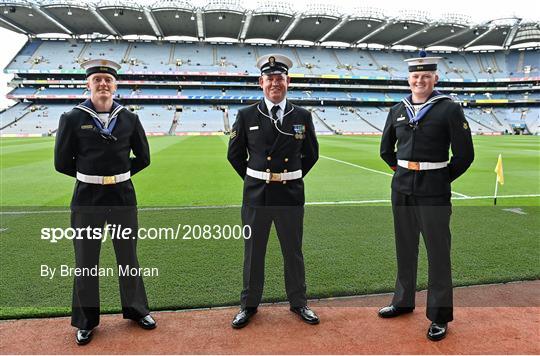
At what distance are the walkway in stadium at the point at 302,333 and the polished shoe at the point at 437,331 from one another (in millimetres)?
46

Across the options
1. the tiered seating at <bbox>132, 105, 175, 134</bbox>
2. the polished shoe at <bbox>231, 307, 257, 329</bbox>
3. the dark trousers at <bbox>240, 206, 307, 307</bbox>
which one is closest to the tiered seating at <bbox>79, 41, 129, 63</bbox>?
the tiered seating at <bbox>132, 105, 175, 134</bbox>

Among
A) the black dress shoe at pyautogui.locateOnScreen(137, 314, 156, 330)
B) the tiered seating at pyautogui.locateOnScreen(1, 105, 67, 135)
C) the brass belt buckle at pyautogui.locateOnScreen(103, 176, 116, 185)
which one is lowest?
the black dress shoe at pyautogui.locateOnScreen(137, 314, 156, 330)

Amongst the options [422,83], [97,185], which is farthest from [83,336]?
[422,83]

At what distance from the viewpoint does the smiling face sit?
314 cm

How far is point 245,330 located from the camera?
10.1 feet

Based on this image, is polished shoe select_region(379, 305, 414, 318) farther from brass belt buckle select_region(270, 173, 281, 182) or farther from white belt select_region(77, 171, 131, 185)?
white belt select_region(77, 171, 131, 185)

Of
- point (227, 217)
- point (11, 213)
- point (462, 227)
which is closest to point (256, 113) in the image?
point (227, 217)

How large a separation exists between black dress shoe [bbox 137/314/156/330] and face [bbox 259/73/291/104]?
215 centimetres

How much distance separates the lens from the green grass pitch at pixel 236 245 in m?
3.78

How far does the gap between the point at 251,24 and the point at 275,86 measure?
49.5 m

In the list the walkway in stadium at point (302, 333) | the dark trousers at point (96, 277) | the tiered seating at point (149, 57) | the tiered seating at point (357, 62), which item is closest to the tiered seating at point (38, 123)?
the tiered seating at point (149, 57)

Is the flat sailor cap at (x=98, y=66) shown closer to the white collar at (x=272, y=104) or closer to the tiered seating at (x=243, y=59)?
the white collar at (x=272, y=104)

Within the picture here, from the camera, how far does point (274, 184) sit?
131 inches

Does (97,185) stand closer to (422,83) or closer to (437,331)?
(422,83)
